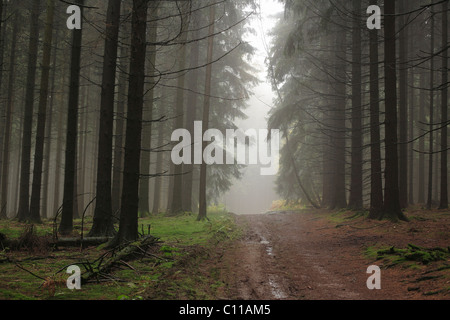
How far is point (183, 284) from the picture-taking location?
472cm

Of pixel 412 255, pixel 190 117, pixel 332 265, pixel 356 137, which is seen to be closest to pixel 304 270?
pixel 332 265

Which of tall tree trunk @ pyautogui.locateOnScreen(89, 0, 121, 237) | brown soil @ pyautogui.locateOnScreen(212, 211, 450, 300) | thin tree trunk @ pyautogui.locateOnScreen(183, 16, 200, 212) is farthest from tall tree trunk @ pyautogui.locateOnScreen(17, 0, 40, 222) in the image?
brown soil @ pyautogui.locateOnScreen(212, 211, 450, 300)

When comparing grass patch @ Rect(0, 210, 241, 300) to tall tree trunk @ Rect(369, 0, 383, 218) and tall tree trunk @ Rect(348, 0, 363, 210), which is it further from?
tall tree trunk @ Rect(348, 0, 363, 210)

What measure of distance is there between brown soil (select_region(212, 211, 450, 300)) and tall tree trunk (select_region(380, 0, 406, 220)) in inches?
22.8

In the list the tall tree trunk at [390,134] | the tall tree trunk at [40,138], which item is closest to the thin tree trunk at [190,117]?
the tall tree trunk at [40,138]

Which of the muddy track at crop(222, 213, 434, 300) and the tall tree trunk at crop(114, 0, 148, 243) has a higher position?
the tall tree trunk at crop(114, 0, 148, 243)

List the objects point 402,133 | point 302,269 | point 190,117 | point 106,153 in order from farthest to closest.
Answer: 1. point 190,117
2. point 402,133
3. point 106,153
4. point 302,269

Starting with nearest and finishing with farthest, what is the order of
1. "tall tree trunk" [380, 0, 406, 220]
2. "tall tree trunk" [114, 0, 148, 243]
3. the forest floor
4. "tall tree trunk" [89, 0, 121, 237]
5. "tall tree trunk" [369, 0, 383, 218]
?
the forest floor → "tall tree trunk" [114, 0, 148, 243] → "tall tree trunk" [89, 0, 121, 237] → "tall tree trunk" [380, 0, 406, 220] → "tall tree trunk" [369, 0, 383, 218]

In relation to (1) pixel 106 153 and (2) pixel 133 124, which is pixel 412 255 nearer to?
(2) pixel 133 124

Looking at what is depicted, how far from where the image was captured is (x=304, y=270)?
6176 mm

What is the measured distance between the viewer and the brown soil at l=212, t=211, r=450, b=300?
15.4 feet

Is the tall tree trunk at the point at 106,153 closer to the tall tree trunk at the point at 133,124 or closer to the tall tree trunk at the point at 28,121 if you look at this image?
the tall tree trunk at the point at 133,124

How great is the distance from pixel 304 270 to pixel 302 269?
0.25 ft

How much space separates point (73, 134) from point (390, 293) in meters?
8.66
